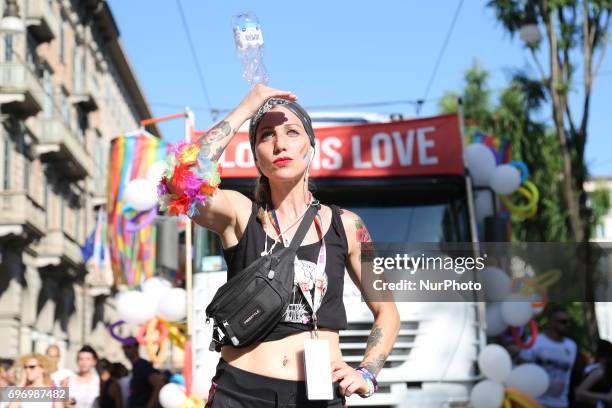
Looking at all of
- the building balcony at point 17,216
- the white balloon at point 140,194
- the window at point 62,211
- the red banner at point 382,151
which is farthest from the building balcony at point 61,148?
the red banner at point 382,151

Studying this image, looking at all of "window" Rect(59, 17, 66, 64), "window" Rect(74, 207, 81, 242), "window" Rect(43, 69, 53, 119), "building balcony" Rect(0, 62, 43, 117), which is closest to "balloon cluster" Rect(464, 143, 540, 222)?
"building balcony" Rect(0, 62, 43, 117)

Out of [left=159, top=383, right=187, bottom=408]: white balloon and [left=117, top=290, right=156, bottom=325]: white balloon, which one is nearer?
[left=159, top=383, right=187, bottom=408]: white balloon

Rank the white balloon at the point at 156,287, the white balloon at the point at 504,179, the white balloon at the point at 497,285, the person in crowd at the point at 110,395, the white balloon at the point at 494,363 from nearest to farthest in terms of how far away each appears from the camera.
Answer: the white balloon at the point at 497,285
the white balloon at the point at 494,363
the white balloon at the point at 156,287
the white balloon at the point at 504,179
the person in crowd at the point at 110,395

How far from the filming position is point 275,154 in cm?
348

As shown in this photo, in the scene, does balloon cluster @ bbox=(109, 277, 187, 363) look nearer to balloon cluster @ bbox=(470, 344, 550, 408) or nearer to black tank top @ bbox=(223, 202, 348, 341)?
balloon cluster @ bbox=(470, 344, 550, 408)

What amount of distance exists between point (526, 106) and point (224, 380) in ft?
63.4

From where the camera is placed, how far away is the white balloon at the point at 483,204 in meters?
9.70

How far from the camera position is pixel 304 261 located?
3.39 metres

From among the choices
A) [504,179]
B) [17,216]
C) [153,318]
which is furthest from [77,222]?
[504,179]

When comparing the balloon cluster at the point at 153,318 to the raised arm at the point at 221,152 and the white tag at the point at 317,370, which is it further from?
the white tag at the point at 317,370

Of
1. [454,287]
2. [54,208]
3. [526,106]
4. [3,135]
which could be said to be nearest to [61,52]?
[54,208]

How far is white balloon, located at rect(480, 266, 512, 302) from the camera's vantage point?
7.66m

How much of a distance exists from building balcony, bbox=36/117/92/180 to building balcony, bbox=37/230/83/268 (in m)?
Answer: 2.65

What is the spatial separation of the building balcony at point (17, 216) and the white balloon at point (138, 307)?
18.9 m
